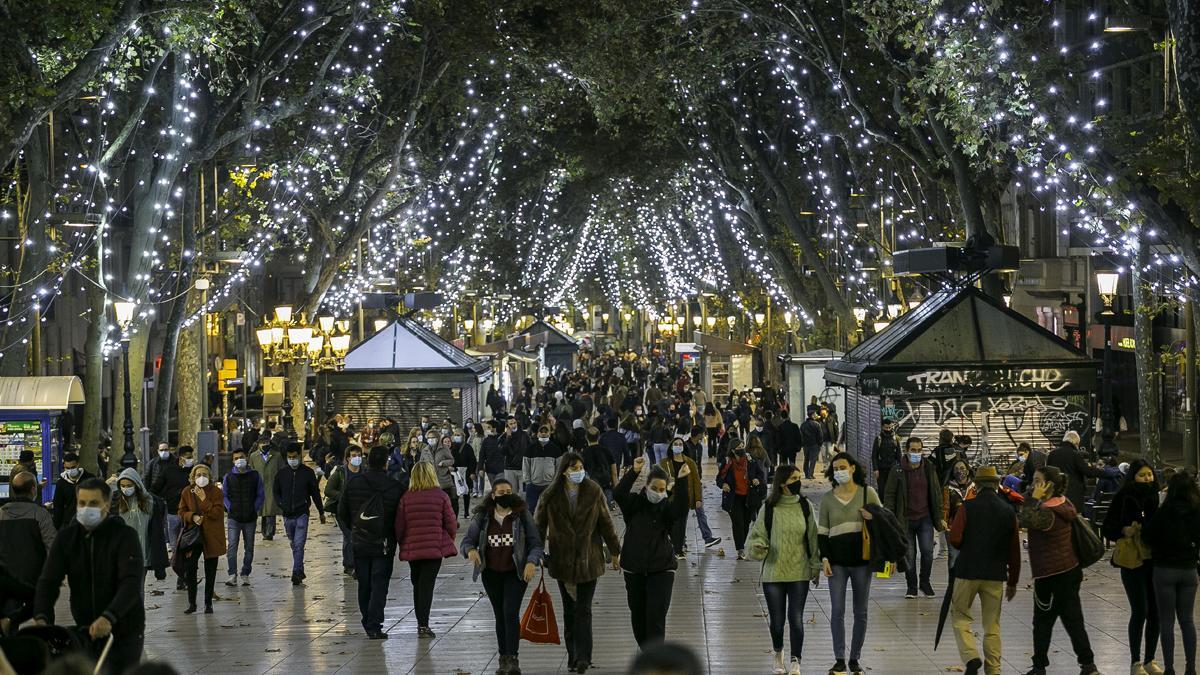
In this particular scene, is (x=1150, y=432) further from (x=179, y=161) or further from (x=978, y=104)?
(x=179, y=161)

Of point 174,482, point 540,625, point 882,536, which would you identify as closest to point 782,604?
point 882,536

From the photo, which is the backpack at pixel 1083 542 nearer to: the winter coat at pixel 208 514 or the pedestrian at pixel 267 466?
the winter coat at pixel 208 514

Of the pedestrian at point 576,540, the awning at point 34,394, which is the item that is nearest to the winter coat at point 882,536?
the pedestrian at point 576,540

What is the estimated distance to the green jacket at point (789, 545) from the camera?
11.6m

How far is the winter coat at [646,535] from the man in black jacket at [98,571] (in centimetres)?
367

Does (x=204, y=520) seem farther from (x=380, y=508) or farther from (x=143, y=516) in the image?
(x=380, y=508)

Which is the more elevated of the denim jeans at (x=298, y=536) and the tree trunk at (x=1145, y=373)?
the tree trunk at (x=1145, y=373)

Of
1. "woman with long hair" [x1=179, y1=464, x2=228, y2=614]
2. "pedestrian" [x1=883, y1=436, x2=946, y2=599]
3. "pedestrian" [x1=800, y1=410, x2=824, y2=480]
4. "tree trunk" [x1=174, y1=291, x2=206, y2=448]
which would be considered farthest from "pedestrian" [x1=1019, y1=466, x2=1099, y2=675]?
"tree trunk" [x1=174, y1=291, x2=206, y2=448]

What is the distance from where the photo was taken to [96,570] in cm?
921

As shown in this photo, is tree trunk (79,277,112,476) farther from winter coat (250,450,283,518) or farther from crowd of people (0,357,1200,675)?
crowd of people (0,357,1200,675)

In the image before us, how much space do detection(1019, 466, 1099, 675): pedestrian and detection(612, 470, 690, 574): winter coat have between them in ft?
7.82

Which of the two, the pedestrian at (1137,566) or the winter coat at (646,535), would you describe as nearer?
the pedestrian at (1137,566)

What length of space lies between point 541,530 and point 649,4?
21.8 metres

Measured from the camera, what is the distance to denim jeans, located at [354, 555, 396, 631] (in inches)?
532
